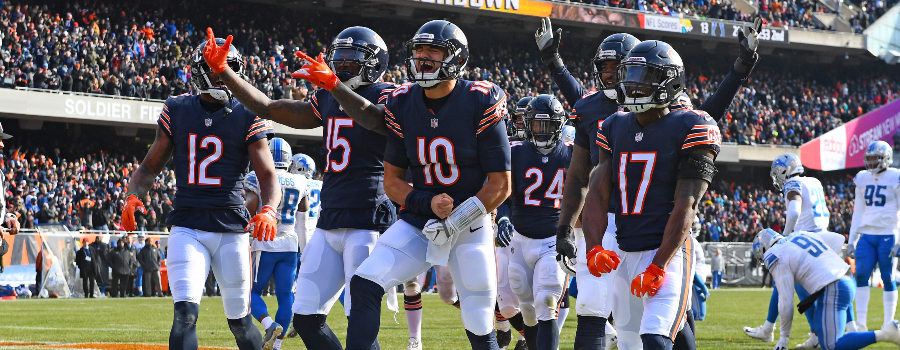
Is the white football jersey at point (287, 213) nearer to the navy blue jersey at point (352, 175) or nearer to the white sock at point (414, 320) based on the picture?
the white sock at point (414, 320)

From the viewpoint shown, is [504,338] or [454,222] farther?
[504,338]

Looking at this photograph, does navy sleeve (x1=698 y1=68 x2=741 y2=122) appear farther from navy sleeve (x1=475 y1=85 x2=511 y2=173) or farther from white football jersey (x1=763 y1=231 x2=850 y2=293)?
white football jersey (x1=763 y1=231 x2=850 y2=293)

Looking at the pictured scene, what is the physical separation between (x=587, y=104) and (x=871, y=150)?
6277 millimetres

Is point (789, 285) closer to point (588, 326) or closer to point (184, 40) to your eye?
point (588, 326)

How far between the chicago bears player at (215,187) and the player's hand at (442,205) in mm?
1164

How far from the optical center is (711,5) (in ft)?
127

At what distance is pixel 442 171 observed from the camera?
16.5 ft

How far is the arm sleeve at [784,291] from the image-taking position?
784 cm

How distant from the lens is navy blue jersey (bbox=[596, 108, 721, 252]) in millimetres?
4523

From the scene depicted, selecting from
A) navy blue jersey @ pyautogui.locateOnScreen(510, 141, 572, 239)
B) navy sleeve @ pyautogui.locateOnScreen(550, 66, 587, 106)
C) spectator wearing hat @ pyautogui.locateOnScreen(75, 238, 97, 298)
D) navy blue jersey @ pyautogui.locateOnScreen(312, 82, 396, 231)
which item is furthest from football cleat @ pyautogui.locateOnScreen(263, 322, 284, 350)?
spectator wearing hat @ pyautogui.locateOnScreen(75, 238, 97, 298)

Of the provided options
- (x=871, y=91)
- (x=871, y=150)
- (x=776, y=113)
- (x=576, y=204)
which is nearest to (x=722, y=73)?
(x=776, y=113)

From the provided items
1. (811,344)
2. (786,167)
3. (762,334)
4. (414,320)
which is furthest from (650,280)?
(786,167)

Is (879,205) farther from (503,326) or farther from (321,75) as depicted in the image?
(321,75)

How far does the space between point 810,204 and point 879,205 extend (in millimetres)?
1671
